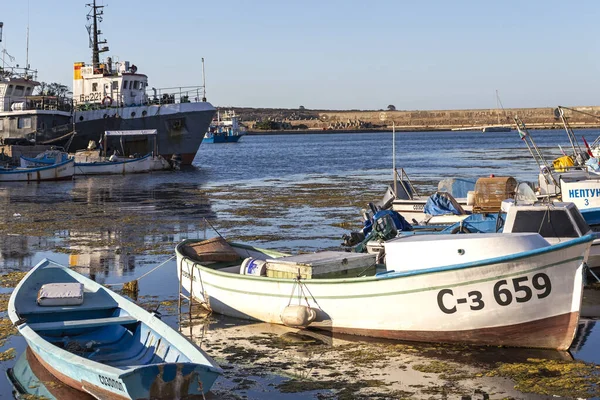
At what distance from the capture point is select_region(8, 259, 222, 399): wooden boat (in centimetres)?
919

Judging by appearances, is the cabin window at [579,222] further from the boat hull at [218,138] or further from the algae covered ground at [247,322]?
the boat hull at [218,138]

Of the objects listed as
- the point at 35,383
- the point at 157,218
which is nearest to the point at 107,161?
the point at 157,218

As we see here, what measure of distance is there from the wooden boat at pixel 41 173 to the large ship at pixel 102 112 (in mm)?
9404

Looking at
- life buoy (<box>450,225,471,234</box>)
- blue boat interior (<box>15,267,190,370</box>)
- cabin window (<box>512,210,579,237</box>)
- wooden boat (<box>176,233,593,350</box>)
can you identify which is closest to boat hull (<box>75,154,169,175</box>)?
life buoy (<box>450,225,471,234</box>)

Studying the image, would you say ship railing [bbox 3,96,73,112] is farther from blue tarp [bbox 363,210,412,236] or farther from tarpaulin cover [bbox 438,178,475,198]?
blue tarp [bbox 363,210,412,236]

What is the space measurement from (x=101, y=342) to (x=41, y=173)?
120 ft

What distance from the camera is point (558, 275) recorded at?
11398 millimetres

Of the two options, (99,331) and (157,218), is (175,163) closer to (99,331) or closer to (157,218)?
(157,218)

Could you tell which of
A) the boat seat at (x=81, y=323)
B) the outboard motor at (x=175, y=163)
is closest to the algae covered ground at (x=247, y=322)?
the boat seat at (x=81, y=323)

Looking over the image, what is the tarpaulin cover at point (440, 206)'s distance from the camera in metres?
21.1

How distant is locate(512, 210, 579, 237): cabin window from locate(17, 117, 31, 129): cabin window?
47.3 m

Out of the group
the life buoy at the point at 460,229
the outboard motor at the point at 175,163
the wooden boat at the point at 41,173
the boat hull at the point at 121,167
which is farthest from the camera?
the outboard motor at the point at 175,163

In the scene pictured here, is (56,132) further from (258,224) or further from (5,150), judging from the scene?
(258,224)

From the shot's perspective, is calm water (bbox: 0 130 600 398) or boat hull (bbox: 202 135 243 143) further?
boat hull (bbox: 202 135 243 143)
